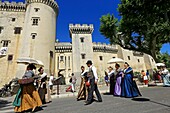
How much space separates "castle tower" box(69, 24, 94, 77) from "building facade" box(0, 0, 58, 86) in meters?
5.43

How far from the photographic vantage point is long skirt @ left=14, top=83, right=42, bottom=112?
4871 millimetres

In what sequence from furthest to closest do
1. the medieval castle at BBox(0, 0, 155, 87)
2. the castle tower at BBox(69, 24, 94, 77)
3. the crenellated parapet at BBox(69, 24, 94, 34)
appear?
1. the crenellated parapet at BBox(69, 24, 94, 34)
2. the castle tower at BBox(69, 24, 94, 77)
3. the medieval castle at BBox(0, 0, 155, 87)

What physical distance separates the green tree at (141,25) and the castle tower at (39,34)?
1135cm

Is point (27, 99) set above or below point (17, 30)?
below

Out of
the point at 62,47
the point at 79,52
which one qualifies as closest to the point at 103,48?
the point at 79,52

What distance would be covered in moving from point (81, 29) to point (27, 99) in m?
27.9

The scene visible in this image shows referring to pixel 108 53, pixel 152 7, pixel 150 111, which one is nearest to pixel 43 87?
pixel 150 111

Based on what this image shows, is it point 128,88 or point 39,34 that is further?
point 39,34

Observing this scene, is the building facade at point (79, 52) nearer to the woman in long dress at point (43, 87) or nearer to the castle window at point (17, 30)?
the castle window at point (17, 30)

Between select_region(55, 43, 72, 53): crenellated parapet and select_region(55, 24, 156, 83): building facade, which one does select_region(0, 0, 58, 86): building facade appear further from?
select_region(55, 24, 156, 83): building facade

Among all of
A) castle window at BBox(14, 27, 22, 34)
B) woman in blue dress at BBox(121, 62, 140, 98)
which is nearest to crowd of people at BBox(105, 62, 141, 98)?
woman in blue dress at BBox(121, 62, 140, 98)

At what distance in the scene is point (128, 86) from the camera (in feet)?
23.5

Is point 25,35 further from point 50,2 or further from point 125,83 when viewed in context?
point 125,83

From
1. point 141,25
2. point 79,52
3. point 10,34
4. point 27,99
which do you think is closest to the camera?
point 27,99
